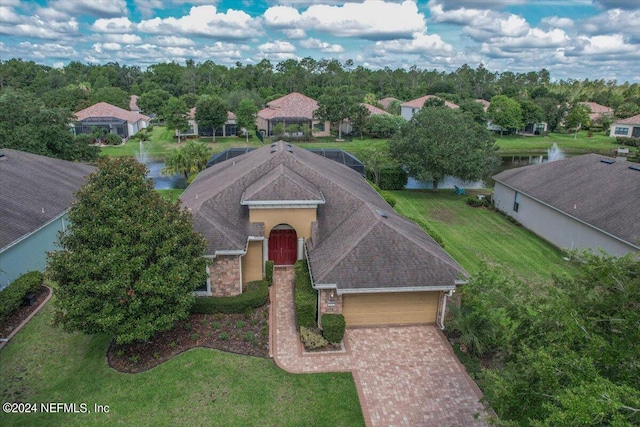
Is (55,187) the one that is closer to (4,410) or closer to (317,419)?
(4,410)

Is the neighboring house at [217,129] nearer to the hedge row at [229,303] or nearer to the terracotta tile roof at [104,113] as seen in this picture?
the terracotta tile roof at [104,113]

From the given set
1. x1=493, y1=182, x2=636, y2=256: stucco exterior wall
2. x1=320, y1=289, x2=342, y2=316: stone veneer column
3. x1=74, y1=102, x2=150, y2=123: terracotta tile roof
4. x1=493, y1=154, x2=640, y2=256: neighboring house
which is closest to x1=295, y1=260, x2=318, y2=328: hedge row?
x1=320, y1=289, x2=342, y2=316: stone veneer column

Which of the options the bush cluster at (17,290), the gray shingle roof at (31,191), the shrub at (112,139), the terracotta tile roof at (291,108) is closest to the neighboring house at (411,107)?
the terracotta tile roof at (291,108)

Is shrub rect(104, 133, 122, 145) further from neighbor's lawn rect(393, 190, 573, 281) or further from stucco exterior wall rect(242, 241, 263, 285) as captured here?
stucco exterior wall rect(242, 241, 263, 285)

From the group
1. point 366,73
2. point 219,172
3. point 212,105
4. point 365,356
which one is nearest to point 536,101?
point 366,73

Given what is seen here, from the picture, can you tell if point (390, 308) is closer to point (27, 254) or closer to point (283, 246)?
point (283, 246)

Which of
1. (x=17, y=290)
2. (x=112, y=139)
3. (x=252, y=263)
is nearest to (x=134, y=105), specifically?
(x=112, y=139)
